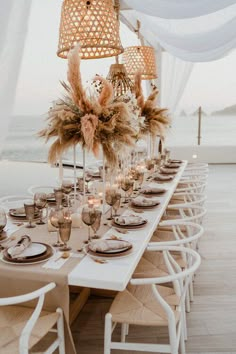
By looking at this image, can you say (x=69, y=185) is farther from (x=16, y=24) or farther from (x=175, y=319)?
(x=16, y=24)

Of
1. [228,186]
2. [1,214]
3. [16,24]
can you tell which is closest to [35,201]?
[1,214]

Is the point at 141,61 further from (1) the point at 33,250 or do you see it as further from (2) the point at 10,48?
(2) the point at 10,48

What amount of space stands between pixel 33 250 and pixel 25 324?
13.7 inches

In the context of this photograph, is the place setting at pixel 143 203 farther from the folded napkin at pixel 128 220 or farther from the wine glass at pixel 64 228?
the wine glass at pixel 64 228

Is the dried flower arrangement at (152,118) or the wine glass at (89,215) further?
the dried flower arrangement at (152,118)

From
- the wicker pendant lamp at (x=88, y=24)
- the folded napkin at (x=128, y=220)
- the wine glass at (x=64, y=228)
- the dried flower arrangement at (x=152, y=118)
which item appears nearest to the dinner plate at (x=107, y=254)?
the wine glass at (x=64, y=228)

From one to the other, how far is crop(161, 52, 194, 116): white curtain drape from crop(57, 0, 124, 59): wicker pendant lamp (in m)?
5.38

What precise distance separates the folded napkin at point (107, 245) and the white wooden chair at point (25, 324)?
1.10 ft

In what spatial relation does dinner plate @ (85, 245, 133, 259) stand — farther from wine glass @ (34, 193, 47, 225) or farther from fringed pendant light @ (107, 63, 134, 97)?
fringed pendant light @ (107, 63, 134, 97)

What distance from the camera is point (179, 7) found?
106 inches

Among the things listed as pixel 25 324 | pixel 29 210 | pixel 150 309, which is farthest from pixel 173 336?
pixel 29 210

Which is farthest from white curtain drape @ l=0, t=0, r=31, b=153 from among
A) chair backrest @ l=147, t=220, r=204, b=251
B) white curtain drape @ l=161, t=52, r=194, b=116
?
white curtain drape @ l=161, t=52, r=194, b=116

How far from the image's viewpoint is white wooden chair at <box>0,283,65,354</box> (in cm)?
171

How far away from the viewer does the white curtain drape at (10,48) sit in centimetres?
155
